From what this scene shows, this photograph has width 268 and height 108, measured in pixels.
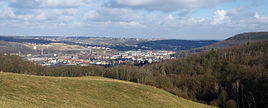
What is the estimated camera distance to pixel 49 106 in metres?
18.8

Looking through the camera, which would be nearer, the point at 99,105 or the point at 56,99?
the point at 56,99

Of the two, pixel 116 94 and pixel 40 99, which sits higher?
pixel 40 99

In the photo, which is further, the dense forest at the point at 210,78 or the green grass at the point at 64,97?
the dense forest at the point at 210,78

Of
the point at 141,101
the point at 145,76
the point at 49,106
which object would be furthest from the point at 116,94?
the point at 145,76

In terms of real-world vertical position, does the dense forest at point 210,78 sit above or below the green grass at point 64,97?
below

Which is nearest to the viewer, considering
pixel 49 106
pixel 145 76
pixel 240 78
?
pixel 49 106

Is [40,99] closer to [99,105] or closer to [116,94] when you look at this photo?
[99,105]

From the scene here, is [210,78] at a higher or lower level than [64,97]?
lower

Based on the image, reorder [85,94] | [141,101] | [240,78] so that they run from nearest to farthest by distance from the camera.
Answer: [85,94] < [141,101] < [240,78]

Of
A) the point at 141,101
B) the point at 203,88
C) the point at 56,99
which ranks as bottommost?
the point at 203,88

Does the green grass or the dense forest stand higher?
the green grass

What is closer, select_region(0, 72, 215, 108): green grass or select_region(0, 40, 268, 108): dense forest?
select_region(0, 72, 215, 108): green grass

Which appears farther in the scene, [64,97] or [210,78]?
[210,78]

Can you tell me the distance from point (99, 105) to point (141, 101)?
789cm
